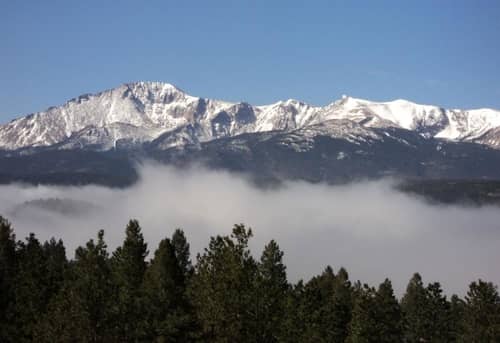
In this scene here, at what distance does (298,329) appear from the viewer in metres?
96.8

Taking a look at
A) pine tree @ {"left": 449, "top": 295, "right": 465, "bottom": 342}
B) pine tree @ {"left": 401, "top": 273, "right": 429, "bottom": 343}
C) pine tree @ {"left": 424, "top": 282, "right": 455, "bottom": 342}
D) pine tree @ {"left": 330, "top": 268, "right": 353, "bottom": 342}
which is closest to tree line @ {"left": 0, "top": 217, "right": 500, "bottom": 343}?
pine tree @ {"left": 330, "top": 268, "right": 353, "bottom": 342}

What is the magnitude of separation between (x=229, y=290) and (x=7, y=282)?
38.1 metres

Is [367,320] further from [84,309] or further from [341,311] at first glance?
[84,309]

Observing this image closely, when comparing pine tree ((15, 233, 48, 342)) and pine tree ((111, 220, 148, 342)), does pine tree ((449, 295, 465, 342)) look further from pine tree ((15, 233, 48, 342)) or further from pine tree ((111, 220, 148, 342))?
pine tree ((15, 233, 48, 342))

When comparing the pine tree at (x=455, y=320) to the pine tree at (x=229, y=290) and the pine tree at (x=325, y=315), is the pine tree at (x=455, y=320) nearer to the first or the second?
the pine tree at (x=325, y=315)

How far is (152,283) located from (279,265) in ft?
117

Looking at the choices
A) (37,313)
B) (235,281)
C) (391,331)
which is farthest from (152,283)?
(391,331)

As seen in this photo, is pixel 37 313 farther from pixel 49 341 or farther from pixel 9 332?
pixel 49 341

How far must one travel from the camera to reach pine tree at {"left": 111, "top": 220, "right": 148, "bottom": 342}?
3596 inches

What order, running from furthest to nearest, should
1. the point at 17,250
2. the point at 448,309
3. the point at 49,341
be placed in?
1. the point at 448,309
2. the point at 17,250
3. the point at 49,341

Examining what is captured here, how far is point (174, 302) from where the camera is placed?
322 feet

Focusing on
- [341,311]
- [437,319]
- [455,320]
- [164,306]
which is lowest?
[455,320]

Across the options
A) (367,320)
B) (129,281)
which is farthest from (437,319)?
(129,281)

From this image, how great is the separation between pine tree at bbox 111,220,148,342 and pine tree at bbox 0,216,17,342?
13.8m
